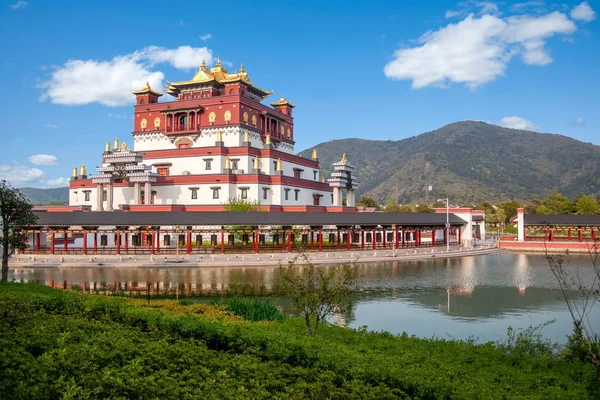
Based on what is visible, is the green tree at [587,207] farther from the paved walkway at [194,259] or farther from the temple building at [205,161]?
the paved walkway at [194,259]

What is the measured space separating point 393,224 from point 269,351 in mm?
40362

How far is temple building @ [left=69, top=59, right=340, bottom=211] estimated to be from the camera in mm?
57094

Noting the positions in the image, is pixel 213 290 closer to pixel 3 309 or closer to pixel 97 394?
pixel 3 309

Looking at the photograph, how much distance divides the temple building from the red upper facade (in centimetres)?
12

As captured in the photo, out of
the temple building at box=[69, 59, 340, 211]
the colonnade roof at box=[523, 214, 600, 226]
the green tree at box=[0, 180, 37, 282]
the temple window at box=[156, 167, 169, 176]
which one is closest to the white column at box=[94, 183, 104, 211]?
the temple building at box=[69, 59, 340, 211]

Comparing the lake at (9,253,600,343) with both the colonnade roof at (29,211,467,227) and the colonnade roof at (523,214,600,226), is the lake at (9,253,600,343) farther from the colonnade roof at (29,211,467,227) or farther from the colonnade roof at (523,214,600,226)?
the colonnade roof at (523,214,600,226)

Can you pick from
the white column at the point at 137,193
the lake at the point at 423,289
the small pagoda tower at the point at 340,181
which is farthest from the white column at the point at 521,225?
the white column at the point at 137,193

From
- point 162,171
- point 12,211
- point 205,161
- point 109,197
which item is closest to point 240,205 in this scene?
point 205,161

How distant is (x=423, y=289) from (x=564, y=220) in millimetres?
35796

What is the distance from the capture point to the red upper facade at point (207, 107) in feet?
201

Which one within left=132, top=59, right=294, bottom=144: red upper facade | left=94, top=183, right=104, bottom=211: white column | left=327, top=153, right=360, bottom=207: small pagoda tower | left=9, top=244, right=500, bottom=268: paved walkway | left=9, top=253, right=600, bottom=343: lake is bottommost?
left=9, top=253, right=600, bottom=343: lake

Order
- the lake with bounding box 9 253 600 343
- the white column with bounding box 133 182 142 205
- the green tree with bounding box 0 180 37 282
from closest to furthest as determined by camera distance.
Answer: the lake with bounding box 9 253 600 343
the green tree with bounding box 0 180 37 282
the white column with bounding box 133 182 142 205

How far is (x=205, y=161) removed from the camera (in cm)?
5950

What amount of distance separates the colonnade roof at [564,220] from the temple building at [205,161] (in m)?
21.8
